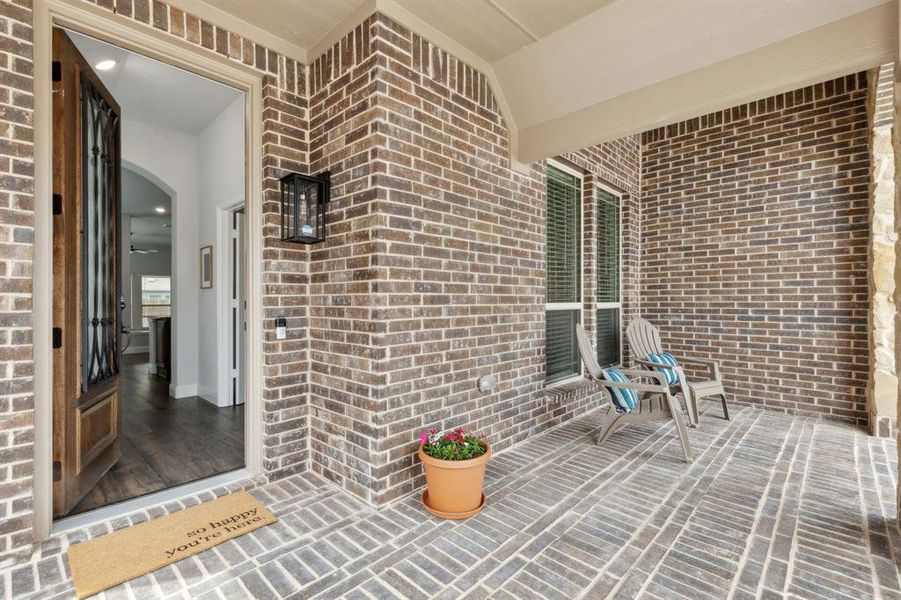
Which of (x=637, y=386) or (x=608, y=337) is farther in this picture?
(x=608, y=337)

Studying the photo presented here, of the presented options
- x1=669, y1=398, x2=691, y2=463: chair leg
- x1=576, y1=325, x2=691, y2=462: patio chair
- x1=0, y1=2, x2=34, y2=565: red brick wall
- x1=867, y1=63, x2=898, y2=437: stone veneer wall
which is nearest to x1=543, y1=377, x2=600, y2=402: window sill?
x1=576, y1=325, x2=691, y2=462: patio chair

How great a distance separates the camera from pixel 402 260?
8.24ft

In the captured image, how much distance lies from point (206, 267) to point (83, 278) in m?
2.64

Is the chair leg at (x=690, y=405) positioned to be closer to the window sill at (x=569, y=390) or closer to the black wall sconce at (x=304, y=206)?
the window sill at (x=569, y=390)

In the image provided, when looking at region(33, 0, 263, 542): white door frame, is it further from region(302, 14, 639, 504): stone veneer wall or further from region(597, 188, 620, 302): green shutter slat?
region(597, 188, 620, 302): green shutter slat

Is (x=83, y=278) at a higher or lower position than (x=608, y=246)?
lower

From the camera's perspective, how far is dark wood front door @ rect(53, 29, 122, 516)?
7.16 feet

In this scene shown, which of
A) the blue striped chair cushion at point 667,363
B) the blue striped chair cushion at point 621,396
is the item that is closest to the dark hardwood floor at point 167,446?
the blue striped chair cushion at point 621,396

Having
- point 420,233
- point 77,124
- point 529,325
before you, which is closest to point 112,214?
point 77,124

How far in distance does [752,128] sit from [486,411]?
4192mm

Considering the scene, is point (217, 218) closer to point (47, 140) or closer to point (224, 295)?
point (224, 295)

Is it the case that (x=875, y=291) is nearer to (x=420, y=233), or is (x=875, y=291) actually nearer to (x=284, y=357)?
(x=420, y=233)

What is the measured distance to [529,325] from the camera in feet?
11.6

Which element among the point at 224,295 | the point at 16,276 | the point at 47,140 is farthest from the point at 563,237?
the point at 16,276
